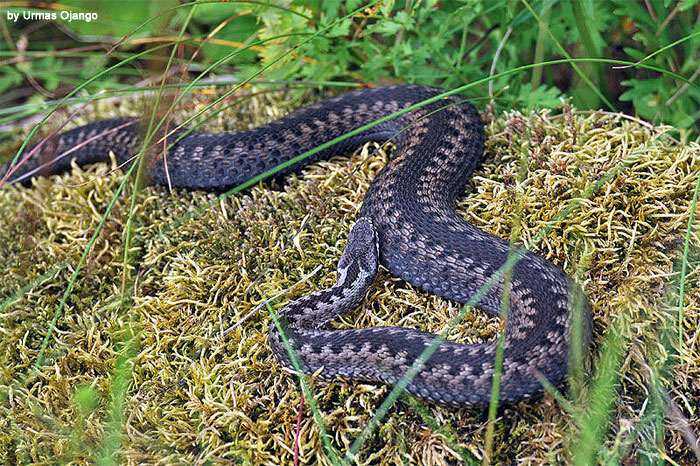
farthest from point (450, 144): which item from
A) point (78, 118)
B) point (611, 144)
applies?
point (78, 118)

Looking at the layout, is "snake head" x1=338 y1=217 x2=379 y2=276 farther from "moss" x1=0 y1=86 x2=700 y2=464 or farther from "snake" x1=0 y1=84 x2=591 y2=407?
"moss" x1=0 y1=86 x2=700 y2=464

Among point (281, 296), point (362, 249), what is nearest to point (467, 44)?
point (362, 249)

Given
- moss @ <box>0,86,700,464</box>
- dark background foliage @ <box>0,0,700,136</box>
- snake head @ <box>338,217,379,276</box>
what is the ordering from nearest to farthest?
moss @ <box>0,86,700,464</box> < snake head @ <box>338,217,379,276</box> < dark background foliage @ <box>0,0,700,136</box>

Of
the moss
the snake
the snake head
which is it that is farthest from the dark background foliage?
the snake head

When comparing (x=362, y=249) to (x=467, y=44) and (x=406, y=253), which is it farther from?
(x=467, y=44)

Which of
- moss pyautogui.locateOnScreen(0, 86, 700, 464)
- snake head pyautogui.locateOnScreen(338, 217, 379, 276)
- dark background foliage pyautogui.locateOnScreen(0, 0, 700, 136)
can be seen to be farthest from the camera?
dark background foliage pyautogui.locateOnScreen(0, 0, 700, 136)

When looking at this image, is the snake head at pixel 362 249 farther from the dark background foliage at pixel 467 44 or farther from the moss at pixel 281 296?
the dark background foliage at pixel 467 44

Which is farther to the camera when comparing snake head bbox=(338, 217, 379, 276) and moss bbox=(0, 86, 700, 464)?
snake head bbox=(338, 217, 379, 276)

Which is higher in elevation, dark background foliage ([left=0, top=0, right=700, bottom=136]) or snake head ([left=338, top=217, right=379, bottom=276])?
dark background foliage ([left=0, top=0, right=700, bottom=136])
